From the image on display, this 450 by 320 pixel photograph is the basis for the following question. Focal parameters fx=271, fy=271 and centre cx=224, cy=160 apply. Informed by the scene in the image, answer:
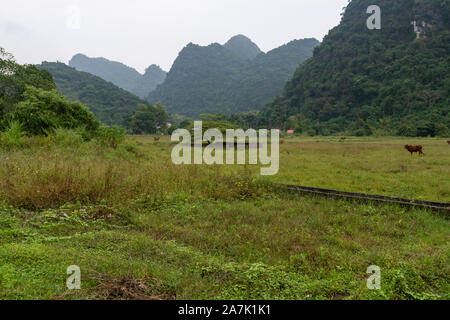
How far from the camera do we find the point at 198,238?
14.6 feet

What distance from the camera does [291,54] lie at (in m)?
152

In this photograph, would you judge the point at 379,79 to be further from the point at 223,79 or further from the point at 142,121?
the point at 223,79

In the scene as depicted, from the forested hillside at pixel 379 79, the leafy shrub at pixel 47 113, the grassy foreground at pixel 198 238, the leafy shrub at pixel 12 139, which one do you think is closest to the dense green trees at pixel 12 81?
the leafy shrub at pixel 47 113

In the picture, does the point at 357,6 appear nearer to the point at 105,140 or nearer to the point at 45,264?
the point at 105,140

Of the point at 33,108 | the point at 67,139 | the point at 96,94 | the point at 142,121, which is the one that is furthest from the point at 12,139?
the point at 96,94

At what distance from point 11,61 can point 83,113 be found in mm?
6742

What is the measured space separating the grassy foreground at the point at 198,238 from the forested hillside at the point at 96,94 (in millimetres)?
62968

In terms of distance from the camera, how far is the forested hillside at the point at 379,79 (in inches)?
1960

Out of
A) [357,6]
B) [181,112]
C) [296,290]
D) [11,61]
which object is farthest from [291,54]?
[296,290]

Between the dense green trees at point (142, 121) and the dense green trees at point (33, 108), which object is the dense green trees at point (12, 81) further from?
the dense green trees at point (142, 121)

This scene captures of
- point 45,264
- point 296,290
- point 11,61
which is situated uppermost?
point 11,61

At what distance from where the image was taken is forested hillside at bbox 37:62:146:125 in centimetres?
6762

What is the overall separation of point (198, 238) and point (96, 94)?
80.0 meters
